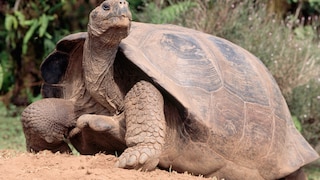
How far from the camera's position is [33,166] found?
3104 millimetres

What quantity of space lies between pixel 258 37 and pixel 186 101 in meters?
3.61

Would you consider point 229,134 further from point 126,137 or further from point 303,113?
point 303,113

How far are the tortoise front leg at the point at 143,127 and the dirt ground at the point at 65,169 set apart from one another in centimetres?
7

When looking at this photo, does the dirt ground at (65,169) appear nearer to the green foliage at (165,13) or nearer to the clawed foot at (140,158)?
the clawed foot at (140,158)

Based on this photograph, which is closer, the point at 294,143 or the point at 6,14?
the point at 294,143

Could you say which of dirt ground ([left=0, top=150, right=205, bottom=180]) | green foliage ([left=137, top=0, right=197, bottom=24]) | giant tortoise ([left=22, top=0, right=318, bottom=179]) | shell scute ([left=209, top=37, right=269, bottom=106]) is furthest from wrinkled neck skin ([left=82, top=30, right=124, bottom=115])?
green foliage ([left=137, top=0, right=197, bottom=24])

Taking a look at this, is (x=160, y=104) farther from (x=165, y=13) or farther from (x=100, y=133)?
(x=165, y=13)

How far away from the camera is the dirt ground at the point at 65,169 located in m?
2.86

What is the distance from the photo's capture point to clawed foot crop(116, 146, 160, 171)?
10.1 feet

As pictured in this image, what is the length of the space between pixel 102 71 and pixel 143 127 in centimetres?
48

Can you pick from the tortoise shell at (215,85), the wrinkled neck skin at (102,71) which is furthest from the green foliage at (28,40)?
the wrinkled neck skin at (102,71)

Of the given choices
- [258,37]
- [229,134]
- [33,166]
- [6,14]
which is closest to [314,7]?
[258,37]

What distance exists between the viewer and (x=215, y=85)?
371 centimetres

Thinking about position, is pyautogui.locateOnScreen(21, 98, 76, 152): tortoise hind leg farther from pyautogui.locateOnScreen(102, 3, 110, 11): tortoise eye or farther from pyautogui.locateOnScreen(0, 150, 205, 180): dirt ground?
pyautogui.locateOnScreen(102, 3, 110, 11): tortoise eye
